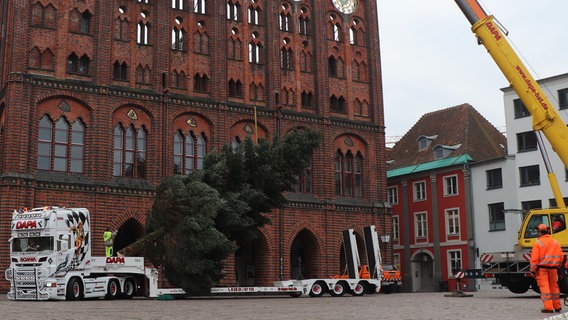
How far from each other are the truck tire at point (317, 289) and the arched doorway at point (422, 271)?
22.6 metres

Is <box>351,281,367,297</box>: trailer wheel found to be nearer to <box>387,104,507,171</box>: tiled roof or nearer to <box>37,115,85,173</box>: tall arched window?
<box>37,115,85,173</box>: tall arched window

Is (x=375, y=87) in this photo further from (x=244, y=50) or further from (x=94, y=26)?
(x=94, y=26)

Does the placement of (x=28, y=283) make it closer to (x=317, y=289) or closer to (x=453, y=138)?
(x=317, y=289)

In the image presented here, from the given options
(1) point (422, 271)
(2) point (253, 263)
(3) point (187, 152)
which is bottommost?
(1) point (422, 271)

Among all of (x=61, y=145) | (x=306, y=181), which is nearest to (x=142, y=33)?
(x=61, y=145)

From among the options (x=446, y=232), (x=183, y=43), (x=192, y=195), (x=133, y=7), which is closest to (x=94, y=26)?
(x=133, y=7)

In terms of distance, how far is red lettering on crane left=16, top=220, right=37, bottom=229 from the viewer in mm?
26891

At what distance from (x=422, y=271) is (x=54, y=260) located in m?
34.4

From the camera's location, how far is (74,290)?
2708 centimetres

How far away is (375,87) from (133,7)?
52.5 feet

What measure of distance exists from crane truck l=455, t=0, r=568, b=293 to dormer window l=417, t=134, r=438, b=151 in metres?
29.8

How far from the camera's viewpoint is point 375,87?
46.9m

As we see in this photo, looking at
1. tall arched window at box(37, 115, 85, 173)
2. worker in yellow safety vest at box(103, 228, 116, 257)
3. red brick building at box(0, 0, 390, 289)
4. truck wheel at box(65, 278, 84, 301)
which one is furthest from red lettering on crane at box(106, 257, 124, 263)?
tall arched window at box(37, 115, 85, 173)

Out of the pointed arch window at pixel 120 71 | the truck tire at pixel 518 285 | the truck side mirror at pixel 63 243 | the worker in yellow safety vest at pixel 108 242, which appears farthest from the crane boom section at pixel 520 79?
the pointed arch window at pixel 120 71
